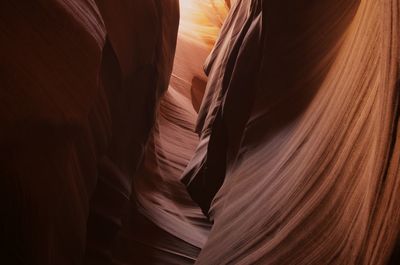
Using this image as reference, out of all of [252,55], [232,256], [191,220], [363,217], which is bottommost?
[191,220]

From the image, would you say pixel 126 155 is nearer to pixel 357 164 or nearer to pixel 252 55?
pixel 252 55

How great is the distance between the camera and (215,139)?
4.58 metres

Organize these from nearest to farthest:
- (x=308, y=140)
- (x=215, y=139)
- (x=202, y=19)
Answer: (x=308, y=140) → (x=215, y=139) → (x=202, y=19)

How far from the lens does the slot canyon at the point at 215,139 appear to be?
192cm

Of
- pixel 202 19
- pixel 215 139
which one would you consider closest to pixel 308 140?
pixel 215 139

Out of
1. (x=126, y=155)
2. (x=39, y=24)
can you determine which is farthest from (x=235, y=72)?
(x=39, y=24)

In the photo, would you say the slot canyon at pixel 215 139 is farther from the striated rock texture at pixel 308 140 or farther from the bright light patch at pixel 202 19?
the bright light patch at pixel 202 19

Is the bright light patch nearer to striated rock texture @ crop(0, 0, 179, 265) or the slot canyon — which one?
the slot canyon

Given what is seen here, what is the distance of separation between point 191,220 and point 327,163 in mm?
3227

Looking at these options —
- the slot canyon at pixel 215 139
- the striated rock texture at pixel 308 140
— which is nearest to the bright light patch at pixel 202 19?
the slot canyon at pixel 215 139

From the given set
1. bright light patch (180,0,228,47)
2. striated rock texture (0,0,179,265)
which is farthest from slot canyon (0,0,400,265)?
bright light patch (180,0,228,47)

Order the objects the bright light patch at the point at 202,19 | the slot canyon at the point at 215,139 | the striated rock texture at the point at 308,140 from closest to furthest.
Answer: the striated rock texture at the point at 308,140 < the slot canyon at the point at 215,139 < the bright light patch at the point at 202,19

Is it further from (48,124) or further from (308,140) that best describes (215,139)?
(48,124)

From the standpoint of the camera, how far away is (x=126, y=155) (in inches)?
174
